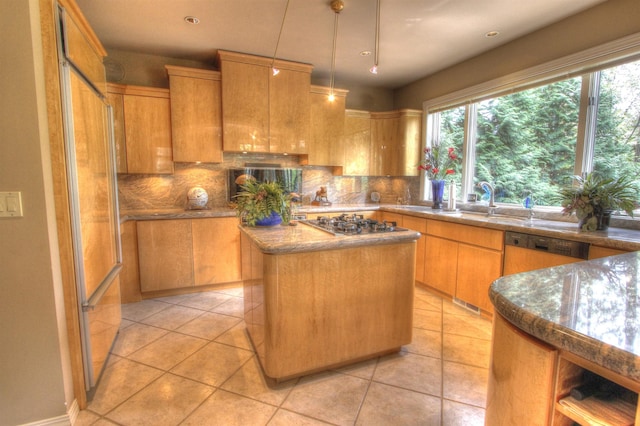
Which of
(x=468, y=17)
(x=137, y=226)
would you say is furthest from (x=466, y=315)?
(x=137, y=226)

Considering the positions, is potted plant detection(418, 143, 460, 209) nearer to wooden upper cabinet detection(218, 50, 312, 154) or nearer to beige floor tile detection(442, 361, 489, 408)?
wooden upper cabinet detection(218, 50, 312, 154)

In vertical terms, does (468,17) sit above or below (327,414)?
above

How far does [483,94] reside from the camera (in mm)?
3545

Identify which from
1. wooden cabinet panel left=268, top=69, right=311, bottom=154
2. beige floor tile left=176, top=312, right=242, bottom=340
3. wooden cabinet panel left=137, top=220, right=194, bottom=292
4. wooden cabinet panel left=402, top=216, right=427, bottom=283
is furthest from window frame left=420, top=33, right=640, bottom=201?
wooden cabinet panel left=137, top=220, right=194, bottom=292

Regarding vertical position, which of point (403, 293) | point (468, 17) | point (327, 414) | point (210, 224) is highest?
point (468, 17)

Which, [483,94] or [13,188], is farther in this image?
[483,94]

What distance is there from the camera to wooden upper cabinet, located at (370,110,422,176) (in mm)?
4438

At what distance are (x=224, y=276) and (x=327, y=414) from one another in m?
2.22

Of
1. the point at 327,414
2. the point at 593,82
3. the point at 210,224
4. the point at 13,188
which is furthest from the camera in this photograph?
the point at 210,224

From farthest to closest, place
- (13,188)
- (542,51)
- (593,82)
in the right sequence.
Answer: (542,51)
(593,82)
(13,188)

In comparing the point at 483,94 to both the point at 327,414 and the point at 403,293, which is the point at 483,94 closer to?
the point at 403,293

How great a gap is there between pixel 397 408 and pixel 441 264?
1890 mm

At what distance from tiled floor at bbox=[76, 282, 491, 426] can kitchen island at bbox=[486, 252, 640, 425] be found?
99 centimetres

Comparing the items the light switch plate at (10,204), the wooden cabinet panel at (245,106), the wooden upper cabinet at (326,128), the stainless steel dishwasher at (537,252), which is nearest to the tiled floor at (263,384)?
the stainless steel dishwasher at (537,252)
